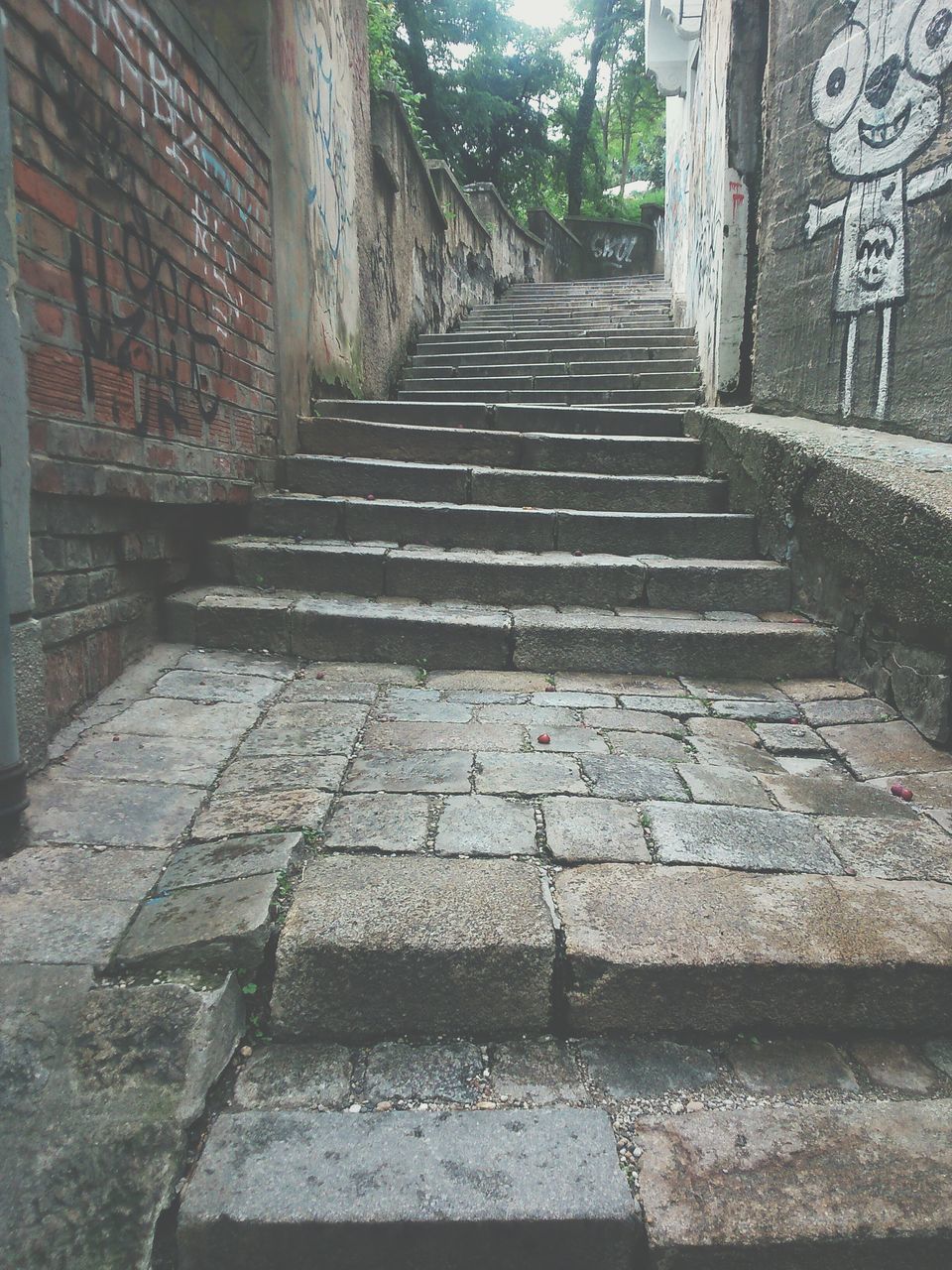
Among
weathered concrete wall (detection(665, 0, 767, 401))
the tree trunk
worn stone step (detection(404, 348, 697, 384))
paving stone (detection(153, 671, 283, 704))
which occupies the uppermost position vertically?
the tree trunk

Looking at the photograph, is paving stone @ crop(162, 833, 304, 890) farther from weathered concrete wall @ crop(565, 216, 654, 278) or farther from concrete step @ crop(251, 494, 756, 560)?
weathered concrete wall @ crop(565, 216, 654, 278)

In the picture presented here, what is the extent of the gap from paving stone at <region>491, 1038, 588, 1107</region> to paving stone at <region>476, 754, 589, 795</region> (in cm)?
77

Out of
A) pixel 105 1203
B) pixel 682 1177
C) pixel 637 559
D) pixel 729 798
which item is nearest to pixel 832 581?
pixel 637 559

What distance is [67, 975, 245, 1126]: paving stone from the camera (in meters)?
1.28

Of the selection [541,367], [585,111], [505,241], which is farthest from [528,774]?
[585,111]

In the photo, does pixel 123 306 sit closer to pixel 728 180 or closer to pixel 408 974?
pixel 408 974

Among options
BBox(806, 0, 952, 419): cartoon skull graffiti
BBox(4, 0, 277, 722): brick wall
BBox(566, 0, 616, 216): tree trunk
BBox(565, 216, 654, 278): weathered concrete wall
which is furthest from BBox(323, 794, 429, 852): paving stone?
BBox(566, 0, 616, 216): tree trunk

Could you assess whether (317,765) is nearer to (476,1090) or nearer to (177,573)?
(476,1090)

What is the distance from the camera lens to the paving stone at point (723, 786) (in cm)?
221

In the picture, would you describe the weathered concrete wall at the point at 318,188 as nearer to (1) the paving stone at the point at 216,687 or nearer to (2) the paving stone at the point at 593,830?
(1) the paving stone at the point at 216,687

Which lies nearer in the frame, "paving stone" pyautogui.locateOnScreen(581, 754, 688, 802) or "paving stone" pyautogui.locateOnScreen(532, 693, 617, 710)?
"paving stone" pyautogui.locateOnScreen(581, 754, 688, 802)

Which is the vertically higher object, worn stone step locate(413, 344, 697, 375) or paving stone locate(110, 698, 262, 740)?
worn stone step locate(413, 344, 697, 375)

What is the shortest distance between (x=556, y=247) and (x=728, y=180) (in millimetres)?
15858

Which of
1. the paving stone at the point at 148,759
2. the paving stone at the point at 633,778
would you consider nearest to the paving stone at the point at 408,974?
the paving stone at the point at 633,778
